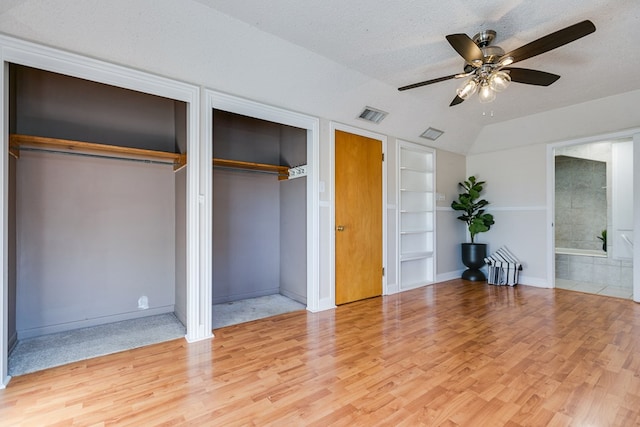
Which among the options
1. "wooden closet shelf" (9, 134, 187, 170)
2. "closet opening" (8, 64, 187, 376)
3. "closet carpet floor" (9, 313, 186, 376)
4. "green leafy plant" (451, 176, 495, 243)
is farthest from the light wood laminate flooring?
"green leafy plant" (451, 176, 495, 243)

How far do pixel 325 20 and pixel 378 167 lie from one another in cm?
221

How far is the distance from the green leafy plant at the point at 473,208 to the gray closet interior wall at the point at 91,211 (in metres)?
4.53

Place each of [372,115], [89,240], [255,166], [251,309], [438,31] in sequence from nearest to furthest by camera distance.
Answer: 1. [438,31]
2. [89,240]
3. [251,309]
4. [255,166]
5. [372,115]

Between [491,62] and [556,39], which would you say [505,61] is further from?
[556,39]

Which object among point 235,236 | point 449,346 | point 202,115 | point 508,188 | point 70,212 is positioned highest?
point 202,115

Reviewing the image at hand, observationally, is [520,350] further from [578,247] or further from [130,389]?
[578,247]

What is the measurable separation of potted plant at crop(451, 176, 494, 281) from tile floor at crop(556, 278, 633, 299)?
3.94 feet

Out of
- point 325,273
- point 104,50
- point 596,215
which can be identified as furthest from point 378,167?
point 596,215

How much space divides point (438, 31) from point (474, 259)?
3928 mm

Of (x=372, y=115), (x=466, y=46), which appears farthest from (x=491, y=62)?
(x=372, y=115)

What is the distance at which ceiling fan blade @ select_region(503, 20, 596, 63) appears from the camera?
5.86ft

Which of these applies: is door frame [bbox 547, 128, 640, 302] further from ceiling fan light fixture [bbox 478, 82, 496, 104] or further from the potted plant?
ceiling fan light fixture [bbox 478, 82, 496, 104]

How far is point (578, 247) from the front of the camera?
6199 millimetres

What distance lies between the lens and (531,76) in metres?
2.47
